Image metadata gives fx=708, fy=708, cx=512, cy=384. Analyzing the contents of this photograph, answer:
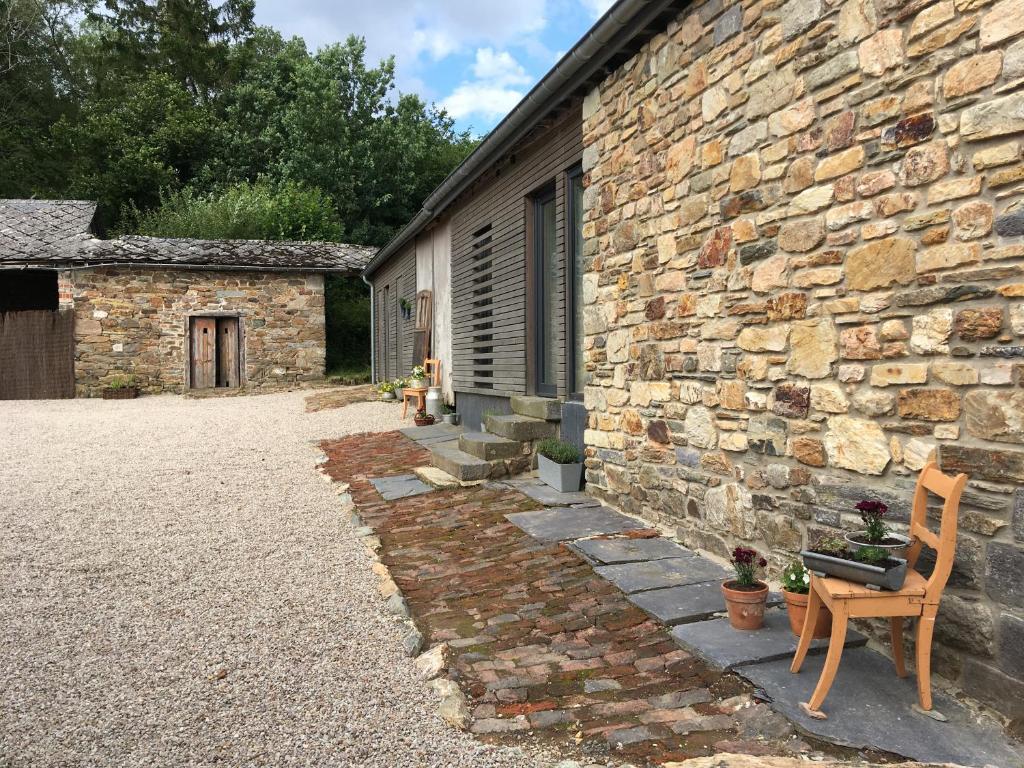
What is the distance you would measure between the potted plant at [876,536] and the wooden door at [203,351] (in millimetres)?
→ 15903

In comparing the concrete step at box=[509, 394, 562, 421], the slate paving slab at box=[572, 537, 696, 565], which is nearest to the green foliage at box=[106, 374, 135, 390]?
the concrete step at box=[509, 394, 562, 421]

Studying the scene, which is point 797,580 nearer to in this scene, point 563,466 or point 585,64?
point 563,466

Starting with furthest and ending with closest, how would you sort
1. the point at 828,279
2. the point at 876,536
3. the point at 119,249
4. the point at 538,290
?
1. the point at 119,249
2. the point at 538,290
3. the point at 828,279
4. the point at 876,536

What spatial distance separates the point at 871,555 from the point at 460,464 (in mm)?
4078

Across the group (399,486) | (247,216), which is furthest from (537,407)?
(247,216)

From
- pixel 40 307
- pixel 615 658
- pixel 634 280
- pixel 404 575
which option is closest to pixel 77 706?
pixel 404 575

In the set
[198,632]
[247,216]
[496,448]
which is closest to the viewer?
[198,632]

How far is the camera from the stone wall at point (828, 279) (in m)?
2.45

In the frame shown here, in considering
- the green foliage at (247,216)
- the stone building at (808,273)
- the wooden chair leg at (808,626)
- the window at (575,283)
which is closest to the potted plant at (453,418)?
the window at (575,283)

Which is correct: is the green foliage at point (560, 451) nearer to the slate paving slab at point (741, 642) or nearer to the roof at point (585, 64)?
the slate paving slab at point (741, 642)

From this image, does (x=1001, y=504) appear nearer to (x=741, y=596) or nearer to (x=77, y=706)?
(x=741, y=596)

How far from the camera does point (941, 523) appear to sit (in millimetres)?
2479

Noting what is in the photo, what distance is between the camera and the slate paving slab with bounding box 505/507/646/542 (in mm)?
4492

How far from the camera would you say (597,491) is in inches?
210
